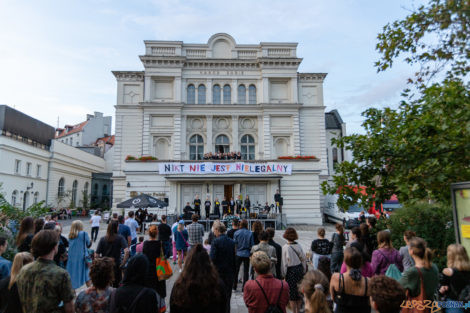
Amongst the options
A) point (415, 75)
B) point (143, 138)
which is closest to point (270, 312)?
point (415, 75)

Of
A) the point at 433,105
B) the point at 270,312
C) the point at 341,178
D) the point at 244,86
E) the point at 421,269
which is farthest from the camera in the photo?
the point at 244,86

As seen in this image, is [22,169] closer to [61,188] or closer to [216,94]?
[61,188]

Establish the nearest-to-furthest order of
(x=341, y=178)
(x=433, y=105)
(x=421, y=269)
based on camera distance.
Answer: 1. (x=421, y=269)
2. (x=433, y=105)
3. (x=341, y=178)

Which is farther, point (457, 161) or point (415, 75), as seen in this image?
point (415, 75)

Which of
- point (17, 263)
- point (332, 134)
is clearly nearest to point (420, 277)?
point (17, 263)

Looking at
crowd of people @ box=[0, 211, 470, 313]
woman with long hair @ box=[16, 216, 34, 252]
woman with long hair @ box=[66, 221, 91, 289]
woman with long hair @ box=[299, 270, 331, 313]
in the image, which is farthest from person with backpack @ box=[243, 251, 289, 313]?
woman with long hair @ box=[16, 216, 34, 252]

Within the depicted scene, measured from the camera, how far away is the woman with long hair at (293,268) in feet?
19.4

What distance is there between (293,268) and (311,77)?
30191 mm

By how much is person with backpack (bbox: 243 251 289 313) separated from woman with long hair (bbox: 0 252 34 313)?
2844 millimetres

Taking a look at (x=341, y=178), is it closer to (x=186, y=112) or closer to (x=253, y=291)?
(x=253, y=291)

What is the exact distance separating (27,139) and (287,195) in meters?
30.2

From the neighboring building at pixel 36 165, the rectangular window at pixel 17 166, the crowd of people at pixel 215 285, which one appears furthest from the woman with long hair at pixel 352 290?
the rectangular window at pixel 17 166

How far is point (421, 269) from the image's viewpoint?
4375 millimetres

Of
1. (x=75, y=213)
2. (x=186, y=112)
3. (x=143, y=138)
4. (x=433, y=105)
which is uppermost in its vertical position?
(x=186, y=112)
